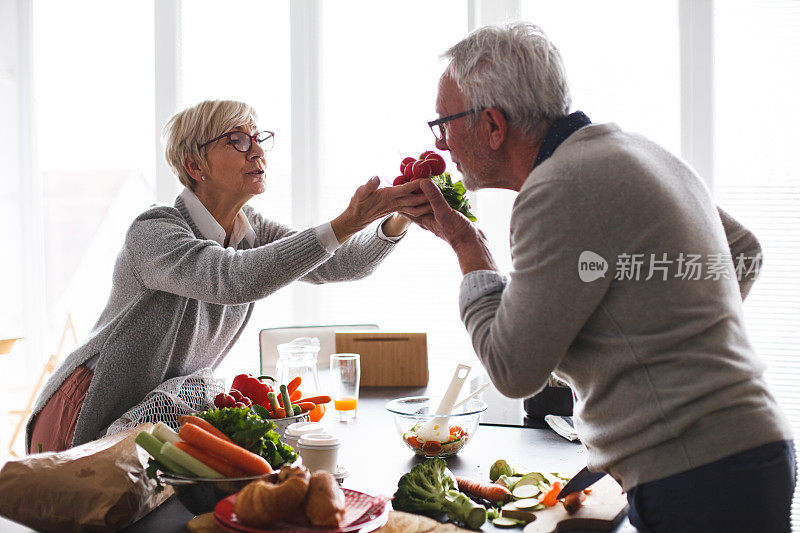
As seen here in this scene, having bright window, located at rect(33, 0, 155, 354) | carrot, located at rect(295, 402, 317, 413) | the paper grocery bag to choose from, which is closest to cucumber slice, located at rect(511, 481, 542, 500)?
carrot, located at rect(295, 402, 317, 413)

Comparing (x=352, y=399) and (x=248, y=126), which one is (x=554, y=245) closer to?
(x=352, y=399)

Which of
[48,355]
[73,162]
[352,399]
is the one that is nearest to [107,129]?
[73,162]

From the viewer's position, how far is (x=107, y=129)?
14.6ft

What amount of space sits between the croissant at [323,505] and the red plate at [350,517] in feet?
0.05

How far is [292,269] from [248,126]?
64cm

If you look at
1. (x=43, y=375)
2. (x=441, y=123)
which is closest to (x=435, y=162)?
(x=441, y=123)

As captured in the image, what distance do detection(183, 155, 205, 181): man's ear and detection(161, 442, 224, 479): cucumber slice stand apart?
1.29 metres

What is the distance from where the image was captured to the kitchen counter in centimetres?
138

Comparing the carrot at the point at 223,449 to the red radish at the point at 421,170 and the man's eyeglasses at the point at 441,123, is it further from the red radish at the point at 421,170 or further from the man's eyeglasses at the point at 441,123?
the red radish at the point at 421,170

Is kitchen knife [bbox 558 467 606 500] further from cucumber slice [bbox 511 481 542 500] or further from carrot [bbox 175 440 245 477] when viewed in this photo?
carrot [bbox 175 440 245 477]

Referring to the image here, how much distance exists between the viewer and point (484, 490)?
1467mm

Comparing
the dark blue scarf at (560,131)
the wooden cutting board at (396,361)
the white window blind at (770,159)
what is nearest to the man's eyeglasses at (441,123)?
the dark blue scarf at (560,131)

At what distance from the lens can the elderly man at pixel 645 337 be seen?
119 centimetres

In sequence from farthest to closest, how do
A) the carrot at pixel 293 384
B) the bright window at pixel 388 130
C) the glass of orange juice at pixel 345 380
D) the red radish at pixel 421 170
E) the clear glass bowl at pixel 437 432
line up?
1. the bright window at pixel 388 130
2. the glass of orange juice at pixel 345 380
3. the red radish at pixel 421 170
4. the carrot at pixel 293 384
5. the clear glass bowl at pixel 437 432
